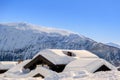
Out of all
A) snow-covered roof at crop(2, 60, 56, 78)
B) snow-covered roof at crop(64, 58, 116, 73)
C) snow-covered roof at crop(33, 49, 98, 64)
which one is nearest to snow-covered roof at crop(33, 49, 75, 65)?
snow-covered roof at crop(33, 49, 98, 64)

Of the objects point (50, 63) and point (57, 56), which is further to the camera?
point (57, 56)

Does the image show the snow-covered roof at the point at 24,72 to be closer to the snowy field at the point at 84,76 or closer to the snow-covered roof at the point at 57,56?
the snow-covered roof at the point at 57,56

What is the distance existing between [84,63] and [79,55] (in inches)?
319

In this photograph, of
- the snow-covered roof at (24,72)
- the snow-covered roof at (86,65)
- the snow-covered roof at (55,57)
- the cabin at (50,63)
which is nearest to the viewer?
the snow-covered roof at (86,65)

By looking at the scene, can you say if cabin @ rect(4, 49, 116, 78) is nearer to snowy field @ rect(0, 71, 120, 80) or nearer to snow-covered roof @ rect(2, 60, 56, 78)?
snow-covered roof @ rect(2, 60, 56, 78)

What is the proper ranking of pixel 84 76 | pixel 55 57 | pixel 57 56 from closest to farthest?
pixel 84 76
pixel 55 57
pixel 57 56

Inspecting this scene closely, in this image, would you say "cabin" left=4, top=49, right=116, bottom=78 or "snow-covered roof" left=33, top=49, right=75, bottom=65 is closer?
"cabin" left=4, top=49, right=116, bottom=78

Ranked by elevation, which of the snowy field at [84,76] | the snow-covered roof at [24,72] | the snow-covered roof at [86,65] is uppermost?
the snowy field at [84,76]

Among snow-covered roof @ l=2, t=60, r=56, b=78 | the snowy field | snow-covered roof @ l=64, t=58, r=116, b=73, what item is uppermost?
the snowy field

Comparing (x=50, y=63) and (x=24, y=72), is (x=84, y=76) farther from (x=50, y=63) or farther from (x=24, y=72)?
(x=24, y=72)

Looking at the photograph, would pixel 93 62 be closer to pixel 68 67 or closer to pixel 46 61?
pixel 68 67

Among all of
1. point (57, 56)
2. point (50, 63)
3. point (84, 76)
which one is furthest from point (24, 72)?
point (84, 76)

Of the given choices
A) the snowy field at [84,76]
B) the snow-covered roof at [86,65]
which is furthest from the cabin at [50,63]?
the snowy field at [84,76]

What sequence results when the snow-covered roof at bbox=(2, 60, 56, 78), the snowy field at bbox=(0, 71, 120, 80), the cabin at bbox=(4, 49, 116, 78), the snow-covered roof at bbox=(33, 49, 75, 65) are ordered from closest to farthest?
the snowy field at bbox=(0, 71, 120, 80)
the snow-covered roof at bbox=(2, 60, 56, 78)
the cabin at bbox=(4, 49, 116, 78)
the snow-covered roof at bbox=(33, 49, 75, 65)
